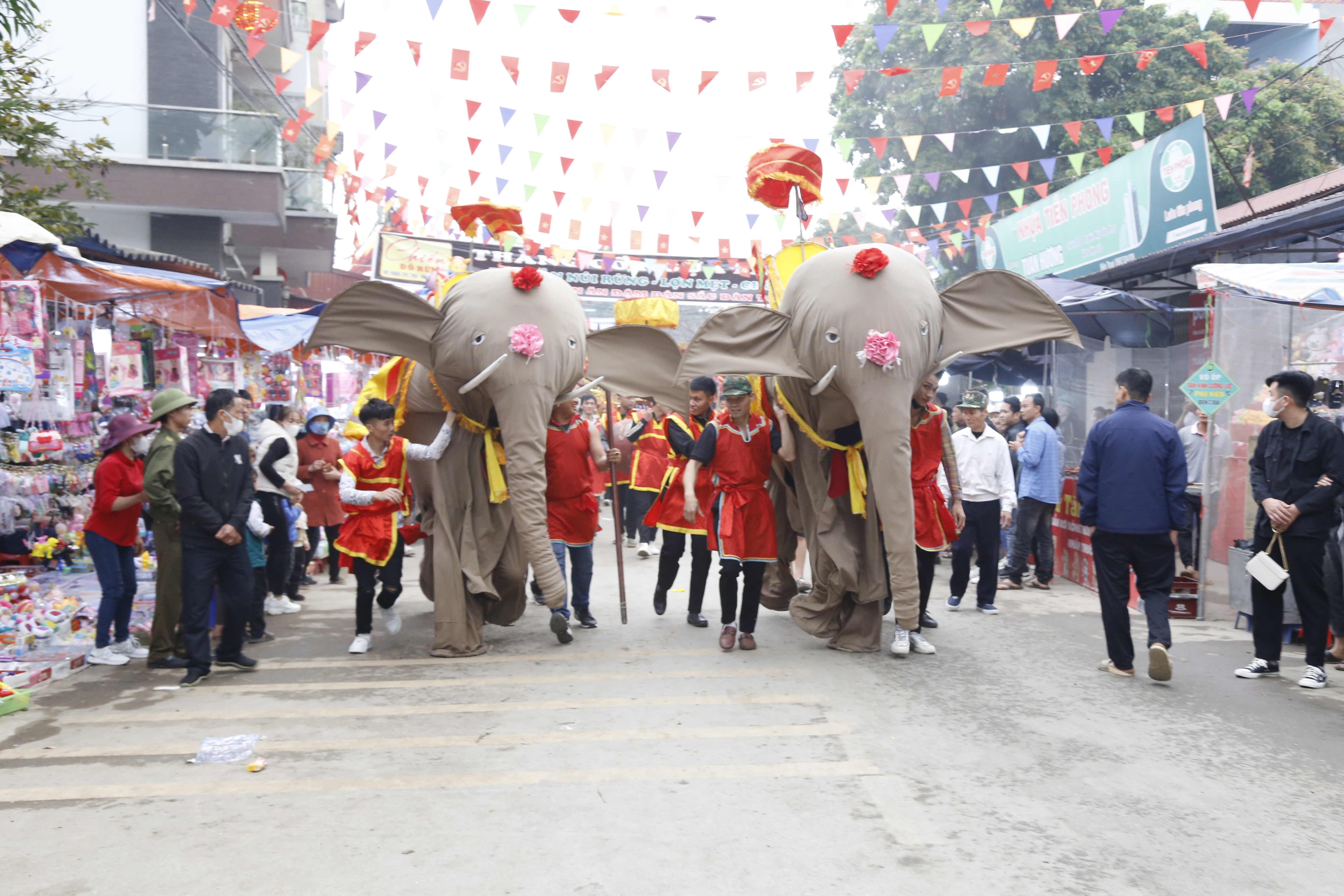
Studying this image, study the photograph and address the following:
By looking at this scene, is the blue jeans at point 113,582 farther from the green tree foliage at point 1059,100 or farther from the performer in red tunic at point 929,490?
the green tree foliage at point 1059,100

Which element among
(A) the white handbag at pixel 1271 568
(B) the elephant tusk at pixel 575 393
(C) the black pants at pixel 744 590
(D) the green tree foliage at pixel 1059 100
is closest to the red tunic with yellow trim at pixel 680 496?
(C) the black pants at pixel 744 590

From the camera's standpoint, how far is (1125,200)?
43.4 ft

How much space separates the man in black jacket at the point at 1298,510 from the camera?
5586 millimetres

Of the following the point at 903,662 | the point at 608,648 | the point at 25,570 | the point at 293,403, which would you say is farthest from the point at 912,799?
the point at 293,403

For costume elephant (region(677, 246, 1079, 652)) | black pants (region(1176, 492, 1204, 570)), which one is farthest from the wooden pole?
black pants (region(1176, 492, 1204, 570))

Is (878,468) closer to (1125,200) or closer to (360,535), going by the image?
(360,535)

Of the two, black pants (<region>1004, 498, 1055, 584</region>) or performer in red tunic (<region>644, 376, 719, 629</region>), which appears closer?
performer in red tunic (<region>644, 376, 719, 629</region>)

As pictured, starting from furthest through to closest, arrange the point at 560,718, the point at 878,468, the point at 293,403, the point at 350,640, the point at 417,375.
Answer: the point at 293,403 → the point at 350,640 → the point at 417,375 → the point at 878,468 → the point at 560,718

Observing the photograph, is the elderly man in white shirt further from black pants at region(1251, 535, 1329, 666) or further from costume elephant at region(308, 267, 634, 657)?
costume elephant at region(308, 267, 634, 657)

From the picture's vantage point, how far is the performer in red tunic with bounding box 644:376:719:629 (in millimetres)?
7129

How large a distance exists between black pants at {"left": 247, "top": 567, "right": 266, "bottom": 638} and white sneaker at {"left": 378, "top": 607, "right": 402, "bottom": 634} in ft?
2.68

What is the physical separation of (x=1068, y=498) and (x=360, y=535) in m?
6.79

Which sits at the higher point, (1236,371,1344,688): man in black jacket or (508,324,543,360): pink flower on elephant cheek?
(508,324,543,360): pink flower on elephant cheek

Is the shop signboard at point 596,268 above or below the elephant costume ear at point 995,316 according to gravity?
above
